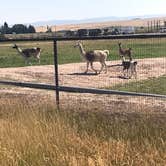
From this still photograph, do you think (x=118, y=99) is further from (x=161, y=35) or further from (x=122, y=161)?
(x=122, y=161)

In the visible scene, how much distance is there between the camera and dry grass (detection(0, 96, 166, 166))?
5.84 meters

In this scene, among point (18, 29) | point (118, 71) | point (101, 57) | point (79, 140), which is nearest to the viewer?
point (79, 140)

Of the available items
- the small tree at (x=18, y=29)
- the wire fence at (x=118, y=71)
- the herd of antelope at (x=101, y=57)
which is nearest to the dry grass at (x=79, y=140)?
the wire fence at (x=118, y=71)

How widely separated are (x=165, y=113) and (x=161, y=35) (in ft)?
4.13

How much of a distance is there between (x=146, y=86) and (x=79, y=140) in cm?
542

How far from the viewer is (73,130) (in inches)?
273

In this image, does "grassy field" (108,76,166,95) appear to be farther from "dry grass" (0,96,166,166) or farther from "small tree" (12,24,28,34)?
"small tree" (12,24,28,34)

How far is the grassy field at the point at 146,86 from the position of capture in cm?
1161

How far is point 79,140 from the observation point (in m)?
6.46

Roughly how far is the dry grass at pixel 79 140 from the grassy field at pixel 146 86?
3.47 meters

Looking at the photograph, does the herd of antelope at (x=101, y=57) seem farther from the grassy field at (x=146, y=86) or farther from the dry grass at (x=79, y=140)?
the dry grass at (x=79, y=140)

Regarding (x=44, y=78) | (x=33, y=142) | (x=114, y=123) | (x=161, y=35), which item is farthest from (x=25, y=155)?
(x=44, y=78)

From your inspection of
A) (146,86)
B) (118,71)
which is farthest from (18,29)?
(146,86)

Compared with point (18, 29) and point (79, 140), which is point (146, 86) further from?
point (18, 29)
